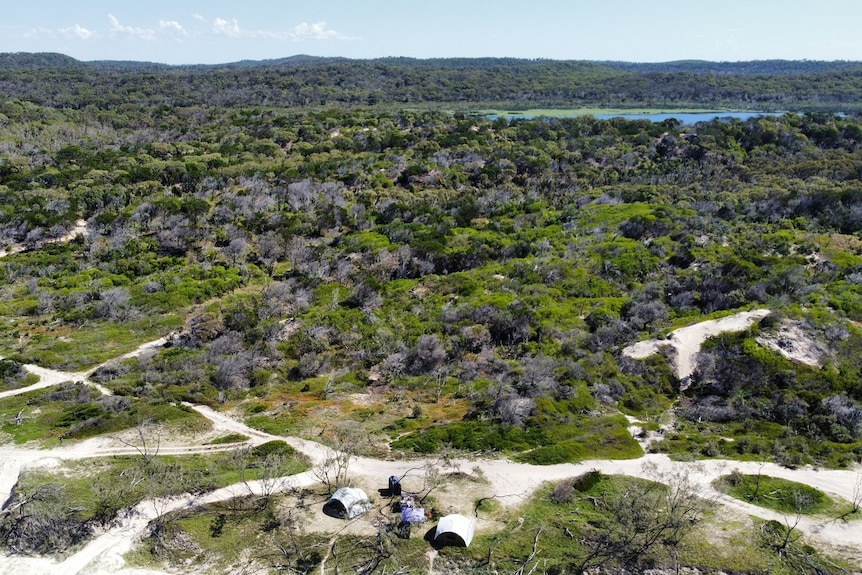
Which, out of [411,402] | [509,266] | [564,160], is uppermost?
[564,160]

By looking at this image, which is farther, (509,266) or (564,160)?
(564,160)

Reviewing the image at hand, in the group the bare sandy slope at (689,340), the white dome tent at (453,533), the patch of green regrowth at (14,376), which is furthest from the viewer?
the bare sandy slope at (689,340)

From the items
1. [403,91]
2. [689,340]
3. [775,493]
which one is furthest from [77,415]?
[403,91]

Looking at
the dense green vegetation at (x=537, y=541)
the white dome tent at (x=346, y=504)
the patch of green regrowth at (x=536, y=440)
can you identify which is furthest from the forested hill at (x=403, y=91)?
the white dome tent at (x=346, y=504)

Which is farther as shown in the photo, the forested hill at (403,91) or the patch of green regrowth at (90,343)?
the forested hill at (403,91)

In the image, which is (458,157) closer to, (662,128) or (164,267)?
(662,128)

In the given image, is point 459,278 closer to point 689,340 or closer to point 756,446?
point 689,340

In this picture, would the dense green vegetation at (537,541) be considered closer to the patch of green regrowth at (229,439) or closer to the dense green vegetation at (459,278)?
the dense green vegetation at (459,278)

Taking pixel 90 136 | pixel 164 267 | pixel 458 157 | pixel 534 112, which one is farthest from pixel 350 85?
pixel 164 267

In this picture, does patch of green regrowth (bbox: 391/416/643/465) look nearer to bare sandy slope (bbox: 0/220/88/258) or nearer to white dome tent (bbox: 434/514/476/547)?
white dome tent (bbox: 434/514/476/547)
